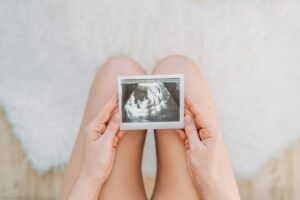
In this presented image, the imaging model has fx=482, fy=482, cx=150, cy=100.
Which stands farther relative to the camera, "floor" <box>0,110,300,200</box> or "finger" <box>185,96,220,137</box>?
"floor" <box>0,110,300,200</box>

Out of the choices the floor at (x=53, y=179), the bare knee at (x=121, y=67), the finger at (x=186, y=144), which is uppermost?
the bare knee at (x=121, y=67)

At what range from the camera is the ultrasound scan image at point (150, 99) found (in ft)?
3.34

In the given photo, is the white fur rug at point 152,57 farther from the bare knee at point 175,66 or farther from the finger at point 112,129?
the finger at point 112,129

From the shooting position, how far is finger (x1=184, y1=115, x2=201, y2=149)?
0.97 metres

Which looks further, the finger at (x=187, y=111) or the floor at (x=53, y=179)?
the floor at (x=53, y=179)

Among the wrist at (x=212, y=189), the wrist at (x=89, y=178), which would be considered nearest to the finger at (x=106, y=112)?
the wrist at (x=89, y=178)

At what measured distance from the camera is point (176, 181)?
102 cm

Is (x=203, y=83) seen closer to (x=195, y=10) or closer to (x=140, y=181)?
(x=140, y=181)

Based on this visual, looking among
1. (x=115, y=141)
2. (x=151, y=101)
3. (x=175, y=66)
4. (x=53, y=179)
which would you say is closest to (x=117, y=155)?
(x=115, y=141)

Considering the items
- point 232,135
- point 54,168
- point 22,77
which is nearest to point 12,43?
point 22,77

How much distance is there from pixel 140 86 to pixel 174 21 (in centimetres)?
49

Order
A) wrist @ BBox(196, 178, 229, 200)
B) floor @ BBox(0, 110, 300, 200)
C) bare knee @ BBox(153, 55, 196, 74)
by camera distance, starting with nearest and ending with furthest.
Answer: wrist @ BBox(196, 178, 229, 200) → bare knee @ BBox(153, 55, 196, 74) → floor @ BBox(0, 110, 300, 200)

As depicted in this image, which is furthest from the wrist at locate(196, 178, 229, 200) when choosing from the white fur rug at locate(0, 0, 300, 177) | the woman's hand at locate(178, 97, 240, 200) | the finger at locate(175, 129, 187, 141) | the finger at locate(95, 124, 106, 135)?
the white fur rug at locate(0, 0, 300, 177)

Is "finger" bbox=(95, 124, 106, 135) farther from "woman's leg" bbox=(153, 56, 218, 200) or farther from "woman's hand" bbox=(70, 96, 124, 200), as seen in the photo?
"woman's leg" bbox=(153, 56, 218, 200)
